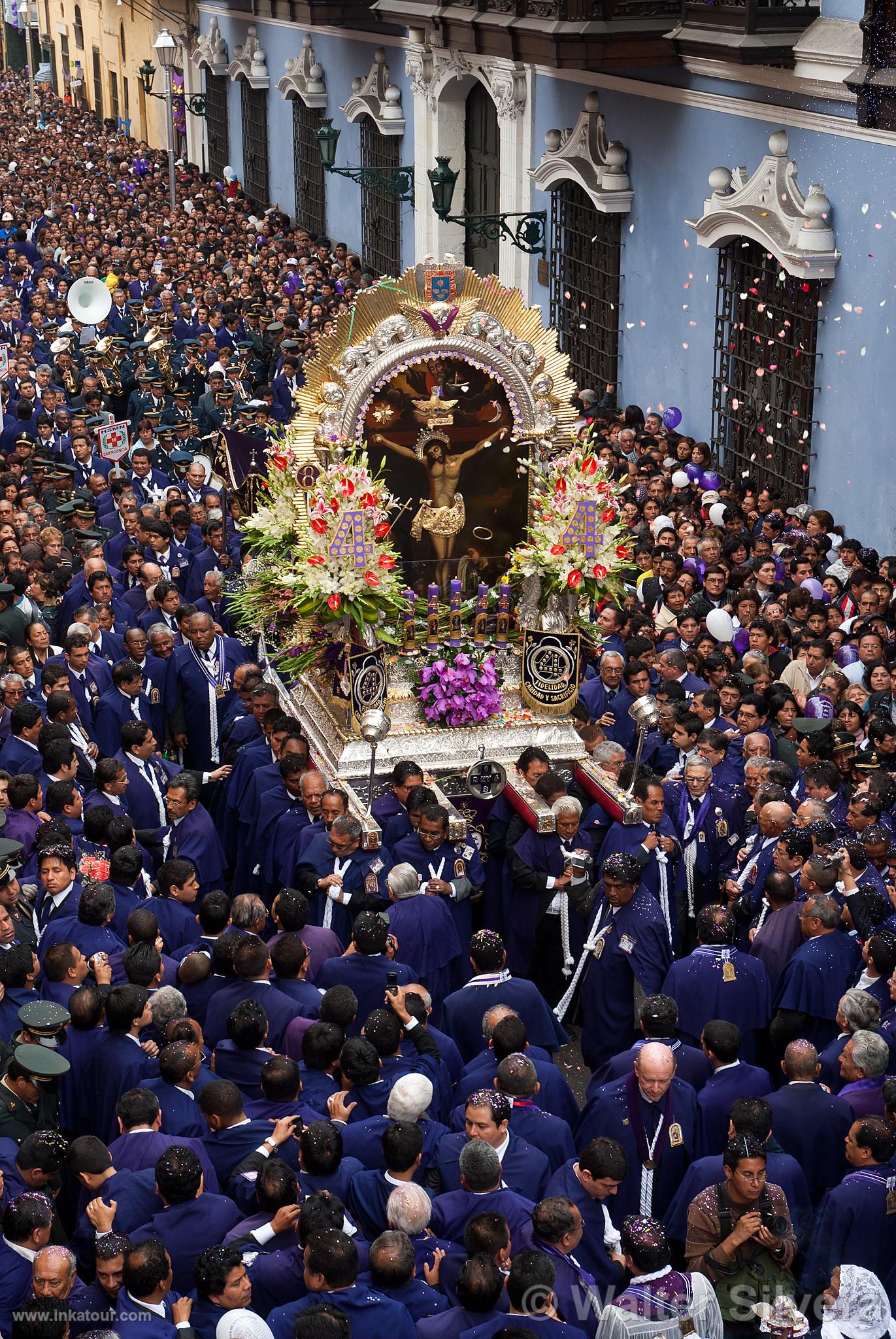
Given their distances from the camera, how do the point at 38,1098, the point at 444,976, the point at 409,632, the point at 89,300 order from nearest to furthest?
the point at 38,1098
the point at 444,976
the point at 409,632
the point at 89,300

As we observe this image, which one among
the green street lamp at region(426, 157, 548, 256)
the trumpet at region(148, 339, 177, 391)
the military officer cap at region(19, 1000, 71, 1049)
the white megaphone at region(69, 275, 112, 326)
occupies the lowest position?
the military officer cap at region(19, 1000, 71, 1049)

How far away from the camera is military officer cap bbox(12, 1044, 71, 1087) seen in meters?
6.39

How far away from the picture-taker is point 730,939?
761cm

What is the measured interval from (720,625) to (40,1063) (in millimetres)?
5990

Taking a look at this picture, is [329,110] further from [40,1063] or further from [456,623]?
[40,1063]

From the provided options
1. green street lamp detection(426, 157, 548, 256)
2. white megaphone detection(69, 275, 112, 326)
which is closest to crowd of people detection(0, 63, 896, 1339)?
white megaphone detection(69, 275, 112, 326)

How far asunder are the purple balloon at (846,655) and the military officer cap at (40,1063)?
587 cm

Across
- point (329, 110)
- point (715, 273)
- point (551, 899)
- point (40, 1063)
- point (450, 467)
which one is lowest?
point (551, 899)

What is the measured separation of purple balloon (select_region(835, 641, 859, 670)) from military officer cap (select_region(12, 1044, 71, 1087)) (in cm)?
587

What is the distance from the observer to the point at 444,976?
8578 mm

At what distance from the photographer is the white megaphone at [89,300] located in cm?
1988

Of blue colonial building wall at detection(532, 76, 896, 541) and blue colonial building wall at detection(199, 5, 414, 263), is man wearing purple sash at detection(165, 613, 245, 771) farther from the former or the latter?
blue colonial building wall at detection(199, 5, 414, 263)

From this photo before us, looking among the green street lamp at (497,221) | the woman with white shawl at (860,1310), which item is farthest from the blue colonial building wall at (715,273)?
the woman with white shawl at (860,1310)

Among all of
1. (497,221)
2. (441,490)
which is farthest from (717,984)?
(497,221)
